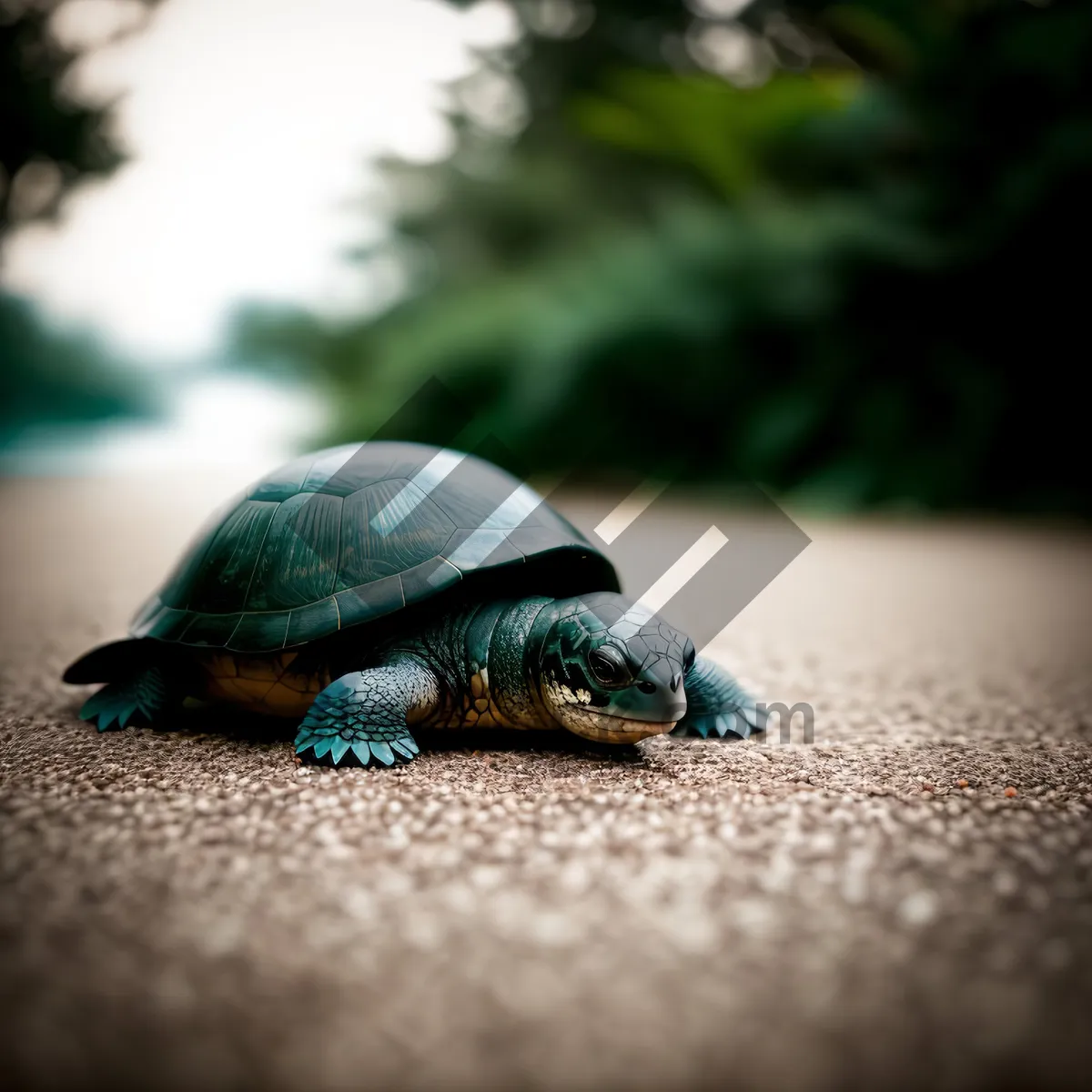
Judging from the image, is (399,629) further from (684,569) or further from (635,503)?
(635,503)

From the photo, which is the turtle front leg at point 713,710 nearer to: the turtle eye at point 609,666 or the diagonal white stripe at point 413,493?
the turtle eye at point 609,666

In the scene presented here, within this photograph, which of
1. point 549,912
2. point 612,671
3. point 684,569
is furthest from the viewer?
point 684,569

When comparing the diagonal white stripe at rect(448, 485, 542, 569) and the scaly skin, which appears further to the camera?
the diagonal white stripe at rect(448, 485, 542, 569)

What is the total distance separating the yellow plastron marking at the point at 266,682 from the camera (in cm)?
161

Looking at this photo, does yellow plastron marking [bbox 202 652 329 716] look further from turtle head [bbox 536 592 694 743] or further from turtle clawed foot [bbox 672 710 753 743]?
turtle clawed foot [bbox 672 710 753 743]

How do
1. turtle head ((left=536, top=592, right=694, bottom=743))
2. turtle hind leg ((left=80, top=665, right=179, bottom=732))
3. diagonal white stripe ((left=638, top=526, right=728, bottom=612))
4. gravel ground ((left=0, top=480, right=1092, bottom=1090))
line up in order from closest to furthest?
1. gravel ground ((left=0, top=480, right=1092, bottom=1090))
2. turtle head ((left=536, top=592, right=694, bottom=743))
3. turtle hind leg ((left=80, top=665, right=179, bottom=732))
4. diagonal white stripe ((left=638, top=526, right=728, bottom=612))

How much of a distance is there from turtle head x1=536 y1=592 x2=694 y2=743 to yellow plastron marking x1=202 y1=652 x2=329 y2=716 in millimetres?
455

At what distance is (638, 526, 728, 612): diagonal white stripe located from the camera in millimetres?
3377

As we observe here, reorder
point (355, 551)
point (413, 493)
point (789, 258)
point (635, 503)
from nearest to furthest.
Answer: point (355, 551) < point (413, 493) < point (789, 258) < point (635, 503)

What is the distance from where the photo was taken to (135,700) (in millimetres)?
1736

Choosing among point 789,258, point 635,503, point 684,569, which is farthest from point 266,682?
point 789,258

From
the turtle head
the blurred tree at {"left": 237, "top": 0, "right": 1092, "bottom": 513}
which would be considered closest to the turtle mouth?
the turtle head

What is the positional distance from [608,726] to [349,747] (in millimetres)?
448

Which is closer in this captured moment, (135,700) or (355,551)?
(355,551)
